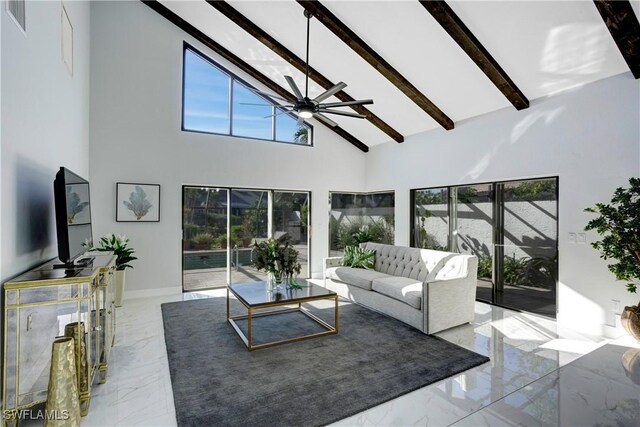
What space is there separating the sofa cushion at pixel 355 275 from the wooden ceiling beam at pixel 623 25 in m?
3.88

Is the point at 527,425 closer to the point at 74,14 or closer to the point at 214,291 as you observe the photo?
the point at 214,291

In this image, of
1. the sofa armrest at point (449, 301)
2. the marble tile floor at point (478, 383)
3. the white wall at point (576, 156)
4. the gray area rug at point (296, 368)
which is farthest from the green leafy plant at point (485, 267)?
the gray area rug at point (296, 368)

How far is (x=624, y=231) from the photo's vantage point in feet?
11.3

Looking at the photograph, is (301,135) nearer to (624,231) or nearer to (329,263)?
(329,263)

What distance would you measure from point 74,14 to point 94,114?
1.58 m

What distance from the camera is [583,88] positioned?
4145mm

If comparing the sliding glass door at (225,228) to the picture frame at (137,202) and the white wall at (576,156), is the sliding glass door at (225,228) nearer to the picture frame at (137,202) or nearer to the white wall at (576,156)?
the picture frame at (137,202)

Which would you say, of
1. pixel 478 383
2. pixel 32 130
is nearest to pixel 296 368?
pixel 478 383

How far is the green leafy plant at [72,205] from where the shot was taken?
2.56 meters

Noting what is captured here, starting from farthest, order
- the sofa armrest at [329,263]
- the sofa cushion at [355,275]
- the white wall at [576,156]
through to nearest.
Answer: the sofa armrest at [329,263] < the sofa cushion at [355,275] < the white wall at [576,156]

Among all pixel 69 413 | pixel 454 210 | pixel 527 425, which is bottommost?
pixel 69 413

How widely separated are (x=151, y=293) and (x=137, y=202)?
5.27 ft

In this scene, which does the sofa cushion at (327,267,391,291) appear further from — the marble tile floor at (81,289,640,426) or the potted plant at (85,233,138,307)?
the potted plant at (85,233,138,307)

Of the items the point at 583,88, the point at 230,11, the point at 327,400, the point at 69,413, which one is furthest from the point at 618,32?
the point at 69,413
